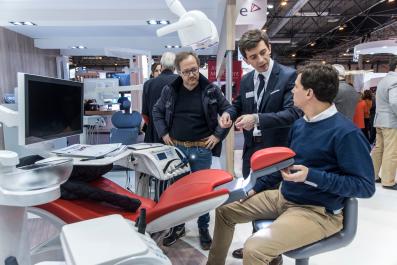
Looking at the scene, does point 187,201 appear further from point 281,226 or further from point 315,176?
point 315,176

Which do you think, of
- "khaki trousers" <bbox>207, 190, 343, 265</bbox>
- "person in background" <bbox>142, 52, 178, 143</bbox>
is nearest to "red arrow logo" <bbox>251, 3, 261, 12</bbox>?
"person in background" <bbox>142, 52, 178, 143</bbox>

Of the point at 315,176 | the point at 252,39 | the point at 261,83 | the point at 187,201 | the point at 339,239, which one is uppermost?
the point at 252,39

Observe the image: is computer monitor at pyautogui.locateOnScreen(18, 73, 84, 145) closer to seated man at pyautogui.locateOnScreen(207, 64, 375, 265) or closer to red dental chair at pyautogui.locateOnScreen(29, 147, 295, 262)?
red dental chair at pyautogui.locateOnScreen(29, 147, 295, 262)

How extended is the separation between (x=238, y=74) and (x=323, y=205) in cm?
599

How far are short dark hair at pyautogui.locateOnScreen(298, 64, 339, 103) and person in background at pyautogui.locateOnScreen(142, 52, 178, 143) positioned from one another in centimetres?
155

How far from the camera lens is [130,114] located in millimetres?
4562

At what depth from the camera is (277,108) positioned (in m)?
2.01

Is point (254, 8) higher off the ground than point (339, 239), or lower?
higher

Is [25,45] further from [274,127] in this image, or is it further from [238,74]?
[274,127]

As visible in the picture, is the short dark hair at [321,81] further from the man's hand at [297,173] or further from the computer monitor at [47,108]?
the computer monitor at [47,108]

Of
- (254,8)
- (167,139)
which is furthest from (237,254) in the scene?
(254,8)

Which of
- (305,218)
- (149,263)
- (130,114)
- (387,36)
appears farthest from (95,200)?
(387,36)

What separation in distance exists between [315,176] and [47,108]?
4.29ft

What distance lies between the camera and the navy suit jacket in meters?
1.88
